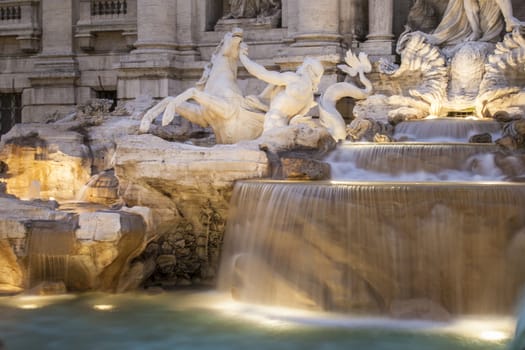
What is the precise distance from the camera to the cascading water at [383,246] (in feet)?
33.0

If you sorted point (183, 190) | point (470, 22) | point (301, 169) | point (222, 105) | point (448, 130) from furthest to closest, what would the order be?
point (470, 22)
point (222, 105)
point (448, 130)
point (183, 190)
point (301, 169)

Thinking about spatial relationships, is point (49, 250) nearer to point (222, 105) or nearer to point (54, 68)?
point (222, 105)

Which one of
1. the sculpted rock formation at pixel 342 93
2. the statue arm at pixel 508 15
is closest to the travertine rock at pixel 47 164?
the sculpted rock formation at pixel 342 93

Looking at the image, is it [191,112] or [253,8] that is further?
[253,8]

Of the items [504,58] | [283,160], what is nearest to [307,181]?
[283,160]

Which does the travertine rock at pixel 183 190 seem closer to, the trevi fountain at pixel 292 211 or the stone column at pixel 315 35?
the trevi fountain at pixel 292 211

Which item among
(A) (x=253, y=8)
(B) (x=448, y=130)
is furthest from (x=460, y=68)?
(A) (x=253, y=8)

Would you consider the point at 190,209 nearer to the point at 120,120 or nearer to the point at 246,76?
the point at 120,120

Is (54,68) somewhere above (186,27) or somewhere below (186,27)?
below

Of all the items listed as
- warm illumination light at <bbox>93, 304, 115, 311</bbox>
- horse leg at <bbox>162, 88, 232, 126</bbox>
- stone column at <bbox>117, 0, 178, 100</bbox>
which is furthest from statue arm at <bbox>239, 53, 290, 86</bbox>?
warm illumination light at <bbox>93, 304, 115, 311</bbox>

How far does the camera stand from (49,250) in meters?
11.5

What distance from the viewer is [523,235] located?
9977mm

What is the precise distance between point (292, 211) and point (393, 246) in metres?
1.25

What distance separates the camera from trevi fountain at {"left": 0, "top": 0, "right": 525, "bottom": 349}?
9.98 meters
